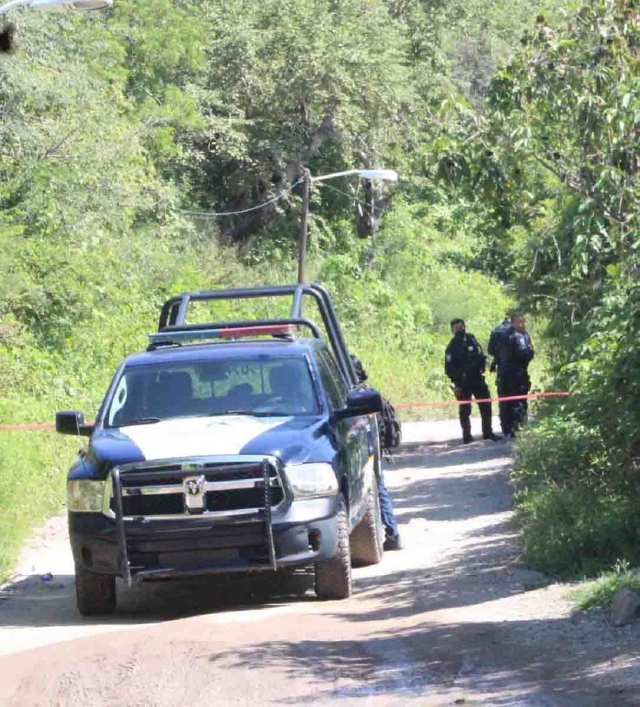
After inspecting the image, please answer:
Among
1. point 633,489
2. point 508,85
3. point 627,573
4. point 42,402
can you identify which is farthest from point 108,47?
point 627,573

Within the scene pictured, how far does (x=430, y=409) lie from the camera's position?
28.9 m

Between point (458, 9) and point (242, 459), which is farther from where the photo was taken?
point (458, 9)

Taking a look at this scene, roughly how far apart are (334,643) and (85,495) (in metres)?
2.30

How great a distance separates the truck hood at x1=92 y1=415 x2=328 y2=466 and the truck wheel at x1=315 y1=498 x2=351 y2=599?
57 cm

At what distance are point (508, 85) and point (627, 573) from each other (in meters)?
5.54

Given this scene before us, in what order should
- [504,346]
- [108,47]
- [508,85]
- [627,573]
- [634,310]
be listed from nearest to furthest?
[627,573] → [634,310] → [508,85] → [504,346] → [108,47]

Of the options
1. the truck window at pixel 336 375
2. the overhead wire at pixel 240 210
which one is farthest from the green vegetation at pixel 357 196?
the truck window at pixel 336 375

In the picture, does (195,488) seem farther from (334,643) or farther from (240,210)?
(240,210)

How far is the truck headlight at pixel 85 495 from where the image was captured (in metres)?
9.53

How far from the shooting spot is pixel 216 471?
Result: 30.5 ft

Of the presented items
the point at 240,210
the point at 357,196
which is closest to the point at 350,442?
the point at 240,210

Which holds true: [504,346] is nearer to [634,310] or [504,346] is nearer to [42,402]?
[42,402]

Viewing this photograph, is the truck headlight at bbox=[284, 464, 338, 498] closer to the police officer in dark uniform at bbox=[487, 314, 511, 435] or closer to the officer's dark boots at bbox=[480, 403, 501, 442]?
the police officer in dark uniform at bbox=[487, 314, 511, 435]

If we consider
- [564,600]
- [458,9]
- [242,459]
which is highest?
[458,9]
